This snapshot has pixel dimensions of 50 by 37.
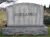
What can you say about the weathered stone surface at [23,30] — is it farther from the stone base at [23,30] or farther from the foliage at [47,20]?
the foliage at [47,20]

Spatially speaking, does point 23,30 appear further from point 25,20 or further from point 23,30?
point 25,20

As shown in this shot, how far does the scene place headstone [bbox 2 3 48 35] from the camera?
2.18 m

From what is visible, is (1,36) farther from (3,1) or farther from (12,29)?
(3,1)

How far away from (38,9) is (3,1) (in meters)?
0.62

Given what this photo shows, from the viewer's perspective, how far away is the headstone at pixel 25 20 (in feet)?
7.16

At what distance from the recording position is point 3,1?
2.25 metres

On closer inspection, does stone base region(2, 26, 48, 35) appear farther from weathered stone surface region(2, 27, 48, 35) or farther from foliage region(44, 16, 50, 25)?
foliage region(44, 16, 50, 25)

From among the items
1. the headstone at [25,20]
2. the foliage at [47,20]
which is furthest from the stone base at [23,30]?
the foliage at [47,20]

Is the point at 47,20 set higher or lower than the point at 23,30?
higher

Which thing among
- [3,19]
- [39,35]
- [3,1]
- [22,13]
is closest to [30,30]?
[39,35]

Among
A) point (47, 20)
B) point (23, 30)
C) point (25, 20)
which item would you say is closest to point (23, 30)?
point (23, 30)

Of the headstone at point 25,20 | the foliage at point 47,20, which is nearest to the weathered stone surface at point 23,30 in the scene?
the headstone at point 25,20

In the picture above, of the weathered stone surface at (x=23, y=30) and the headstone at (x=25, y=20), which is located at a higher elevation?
the headstone at (x=25, y=20)

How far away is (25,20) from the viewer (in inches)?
87.7
